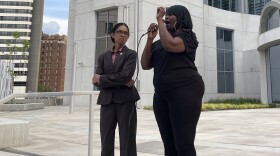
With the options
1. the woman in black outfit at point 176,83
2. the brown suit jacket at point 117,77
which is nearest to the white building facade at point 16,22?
the brown suit jacket at point 117,77

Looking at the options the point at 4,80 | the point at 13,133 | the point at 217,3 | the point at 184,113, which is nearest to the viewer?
the point at 184,113

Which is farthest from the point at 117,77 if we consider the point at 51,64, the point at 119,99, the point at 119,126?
the point at 51,64

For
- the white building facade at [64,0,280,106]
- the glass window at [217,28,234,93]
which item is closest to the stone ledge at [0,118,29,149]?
the white building facade at [64,0,280,106]

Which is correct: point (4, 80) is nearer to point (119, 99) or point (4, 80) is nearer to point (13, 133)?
point (13, 133)

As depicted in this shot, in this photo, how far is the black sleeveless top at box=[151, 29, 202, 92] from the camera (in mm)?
1980

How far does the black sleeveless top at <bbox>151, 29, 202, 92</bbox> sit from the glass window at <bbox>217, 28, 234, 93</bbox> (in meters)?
24.3

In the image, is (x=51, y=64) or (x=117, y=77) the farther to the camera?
(x=51, y=64)

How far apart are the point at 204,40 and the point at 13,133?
21.6m

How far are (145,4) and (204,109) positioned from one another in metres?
8.60

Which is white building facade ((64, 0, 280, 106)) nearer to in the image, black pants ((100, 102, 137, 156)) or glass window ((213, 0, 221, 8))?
glass window ((213, 0, 221, 8))

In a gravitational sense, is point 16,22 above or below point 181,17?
above

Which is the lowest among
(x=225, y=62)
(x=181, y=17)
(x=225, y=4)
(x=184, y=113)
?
(x=184, y=113)

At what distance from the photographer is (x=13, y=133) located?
5.21 m

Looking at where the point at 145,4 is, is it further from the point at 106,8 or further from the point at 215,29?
the point at 215,29
